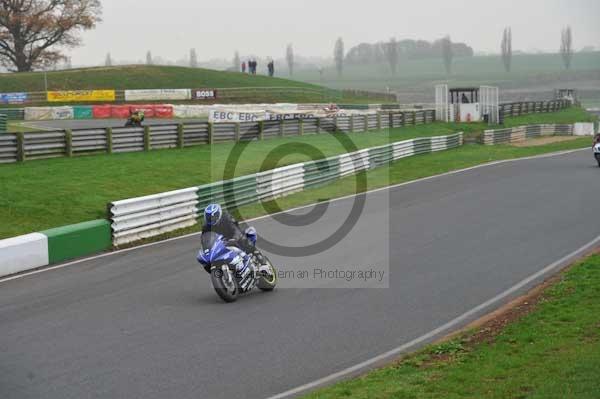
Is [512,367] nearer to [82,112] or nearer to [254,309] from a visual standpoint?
[254,309]

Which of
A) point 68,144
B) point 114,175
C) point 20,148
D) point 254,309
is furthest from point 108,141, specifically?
point 254,309

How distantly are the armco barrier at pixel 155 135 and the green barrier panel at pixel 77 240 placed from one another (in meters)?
8.93

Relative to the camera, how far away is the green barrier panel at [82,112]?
53.6 m

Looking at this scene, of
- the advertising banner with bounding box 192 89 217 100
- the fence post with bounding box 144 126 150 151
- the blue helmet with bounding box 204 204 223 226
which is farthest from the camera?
the advertising banner with bounding box 192 89 217 100

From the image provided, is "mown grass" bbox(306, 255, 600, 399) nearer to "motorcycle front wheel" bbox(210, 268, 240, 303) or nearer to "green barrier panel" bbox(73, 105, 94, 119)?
"motorcycle front wheel" bbox(210, 268, 240, 303)

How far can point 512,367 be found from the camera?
845 centimetres

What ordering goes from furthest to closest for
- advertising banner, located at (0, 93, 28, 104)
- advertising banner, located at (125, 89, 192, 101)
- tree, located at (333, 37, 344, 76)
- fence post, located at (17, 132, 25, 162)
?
tree, located at (333, 37, 344, 76) < advertising banner, located at (125, 89, 192, 101) < advertising banner, located at (0, 93, 28, 104) < fence post, located at (17, 132, 25, 162)

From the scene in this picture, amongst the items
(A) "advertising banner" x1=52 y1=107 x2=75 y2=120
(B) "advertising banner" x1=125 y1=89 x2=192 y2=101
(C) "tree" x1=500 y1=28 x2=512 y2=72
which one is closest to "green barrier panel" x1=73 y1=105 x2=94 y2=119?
(A) "advertising banner" x1=52 y1=107 x2=75 y2=120

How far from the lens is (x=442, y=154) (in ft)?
134

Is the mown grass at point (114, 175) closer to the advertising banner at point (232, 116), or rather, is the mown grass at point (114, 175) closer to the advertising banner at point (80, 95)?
the advertising banner at point (232, 116)

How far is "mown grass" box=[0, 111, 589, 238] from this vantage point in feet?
64.2

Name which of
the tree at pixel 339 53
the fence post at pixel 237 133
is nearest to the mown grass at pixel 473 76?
the tree at pixel 339 53

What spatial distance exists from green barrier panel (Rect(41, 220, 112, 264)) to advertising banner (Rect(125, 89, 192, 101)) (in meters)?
46.9

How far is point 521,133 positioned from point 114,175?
35.1 metres
